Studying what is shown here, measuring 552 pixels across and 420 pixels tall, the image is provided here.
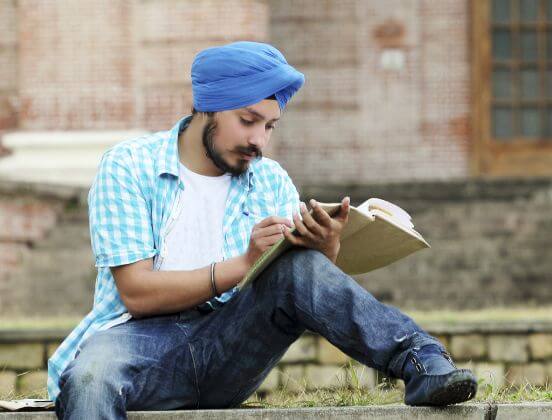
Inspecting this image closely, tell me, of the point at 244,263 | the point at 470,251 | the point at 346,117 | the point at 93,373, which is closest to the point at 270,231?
the point at 244,263

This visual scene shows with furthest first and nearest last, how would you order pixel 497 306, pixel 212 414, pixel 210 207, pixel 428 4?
pixel 428 4
pixel 497 306
pixel 210 207
pixel 212 414

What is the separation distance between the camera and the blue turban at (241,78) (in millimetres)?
4020

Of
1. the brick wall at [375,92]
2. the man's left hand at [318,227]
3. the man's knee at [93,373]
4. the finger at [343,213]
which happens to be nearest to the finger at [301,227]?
the man's left hand at [318,227]

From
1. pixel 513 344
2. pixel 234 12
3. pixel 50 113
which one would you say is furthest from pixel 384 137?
pixel 513 344

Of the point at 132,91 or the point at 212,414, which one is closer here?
the point at 212,414

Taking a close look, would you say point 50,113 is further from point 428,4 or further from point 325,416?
point 325,416

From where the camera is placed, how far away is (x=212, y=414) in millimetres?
3775

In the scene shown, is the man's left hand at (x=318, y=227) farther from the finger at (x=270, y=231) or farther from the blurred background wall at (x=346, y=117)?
the blurred background wall at (x=346, y=117)

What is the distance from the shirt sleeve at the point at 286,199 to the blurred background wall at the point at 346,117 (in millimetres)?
6071

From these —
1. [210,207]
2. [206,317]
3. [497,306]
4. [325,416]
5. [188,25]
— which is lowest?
[497,306]

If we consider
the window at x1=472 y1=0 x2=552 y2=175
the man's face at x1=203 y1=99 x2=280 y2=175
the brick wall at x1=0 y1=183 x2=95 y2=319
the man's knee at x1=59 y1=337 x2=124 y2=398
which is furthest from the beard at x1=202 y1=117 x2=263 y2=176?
the window at x1=472 y1=0 x2=552 y2=175

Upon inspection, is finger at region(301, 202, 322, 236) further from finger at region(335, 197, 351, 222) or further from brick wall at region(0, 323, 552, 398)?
brick wall at region(0, 323, 552, 398)

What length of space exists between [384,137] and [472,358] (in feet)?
20.6

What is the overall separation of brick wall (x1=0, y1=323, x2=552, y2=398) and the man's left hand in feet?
12.3
